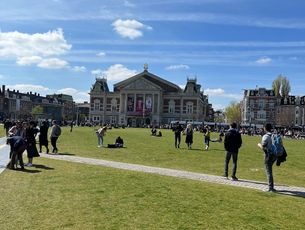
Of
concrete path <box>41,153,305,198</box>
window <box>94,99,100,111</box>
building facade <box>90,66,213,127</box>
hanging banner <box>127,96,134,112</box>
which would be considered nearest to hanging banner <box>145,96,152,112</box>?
building facade <box>90,66,213,127</box>

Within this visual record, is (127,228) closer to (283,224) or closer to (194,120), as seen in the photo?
(283,224)

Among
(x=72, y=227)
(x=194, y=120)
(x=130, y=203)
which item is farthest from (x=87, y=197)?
(x=194, y=120)

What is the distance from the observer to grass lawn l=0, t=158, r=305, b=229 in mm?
8312

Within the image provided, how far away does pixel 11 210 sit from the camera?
9023 millimetres

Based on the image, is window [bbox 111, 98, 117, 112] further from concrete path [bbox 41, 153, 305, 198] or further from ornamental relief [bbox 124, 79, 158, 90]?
concrete path [bbox 41, 153, 305, 198]

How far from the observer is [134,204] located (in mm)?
9867

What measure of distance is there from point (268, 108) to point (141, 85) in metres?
42.5

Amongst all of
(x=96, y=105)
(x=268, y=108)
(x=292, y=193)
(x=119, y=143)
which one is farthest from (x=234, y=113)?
(x=292, y=193)

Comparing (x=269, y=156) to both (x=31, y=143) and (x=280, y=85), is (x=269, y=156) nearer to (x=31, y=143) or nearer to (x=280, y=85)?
(x=31, y=143)

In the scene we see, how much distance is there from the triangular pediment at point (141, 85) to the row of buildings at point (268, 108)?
33.5 m

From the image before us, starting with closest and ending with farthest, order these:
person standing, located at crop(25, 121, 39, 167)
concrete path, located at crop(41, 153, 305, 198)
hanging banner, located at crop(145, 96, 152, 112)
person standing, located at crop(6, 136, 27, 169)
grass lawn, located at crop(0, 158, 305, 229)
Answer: grass lawn, located at crop(0, 158, 305, 229) < concrete path, located at crop(41, 153, 305, 198) < person standing, located at crop(6, 136, 27, 169) < person standing, located at crop(25, 121, 39, 167) < hanging banner, located at crop(145, 96, 152, 112)

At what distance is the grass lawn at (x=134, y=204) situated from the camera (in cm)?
831

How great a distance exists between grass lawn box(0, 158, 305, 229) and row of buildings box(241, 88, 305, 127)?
126 metres

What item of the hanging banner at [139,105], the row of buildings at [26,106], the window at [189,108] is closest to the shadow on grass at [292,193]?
the hanging banner at [139,105]
